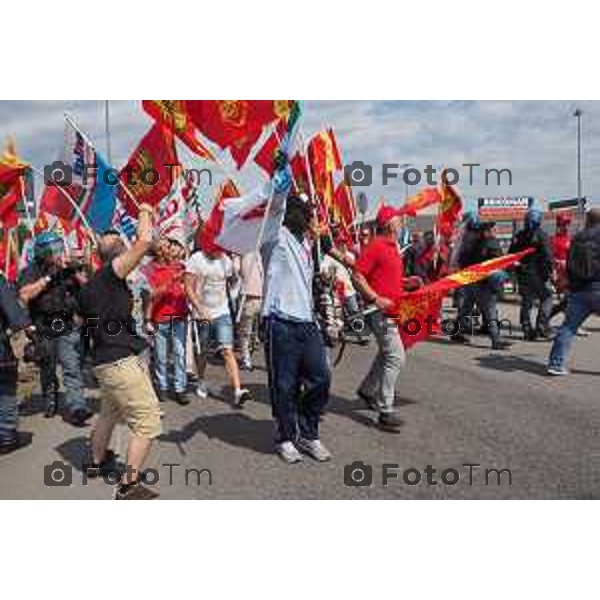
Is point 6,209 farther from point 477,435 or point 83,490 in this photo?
point 477,435

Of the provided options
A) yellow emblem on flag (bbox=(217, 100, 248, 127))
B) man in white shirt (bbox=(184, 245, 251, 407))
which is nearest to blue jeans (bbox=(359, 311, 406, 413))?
man in white shirt (bbox=(184, 245, 251, 407))

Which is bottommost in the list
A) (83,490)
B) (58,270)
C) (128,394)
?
(83,490)

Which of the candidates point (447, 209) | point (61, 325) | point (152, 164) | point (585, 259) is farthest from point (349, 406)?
point (447, 209)

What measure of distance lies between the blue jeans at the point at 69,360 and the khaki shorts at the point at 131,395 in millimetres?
2192

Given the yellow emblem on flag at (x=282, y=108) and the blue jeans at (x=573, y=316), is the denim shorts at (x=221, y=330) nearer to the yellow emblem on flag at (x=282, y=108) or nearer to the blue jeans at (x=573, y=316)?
the yellow emblem on flag at (x=282, y=108)

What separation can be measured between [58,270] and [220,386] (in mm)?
2320

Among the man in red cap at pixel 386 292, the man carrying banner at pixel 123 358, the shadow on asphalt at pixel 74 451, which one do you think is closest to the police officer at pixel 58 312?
the shadow on asphalt at pixel 74 451

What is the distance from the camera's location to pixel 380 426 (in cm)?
627

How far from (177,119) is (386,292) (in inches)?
143

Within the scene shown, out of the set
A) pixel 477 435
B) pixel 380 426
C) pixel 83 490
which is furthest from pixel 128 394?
pixel 477 435

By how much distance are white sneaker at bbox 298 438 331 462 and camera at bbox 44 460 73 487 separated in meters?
1.59

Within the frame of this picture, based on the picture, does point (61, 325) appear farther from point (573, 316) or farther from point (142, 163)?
point (573, 316)

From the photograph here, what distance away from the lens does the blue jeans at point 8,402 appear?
239 inches

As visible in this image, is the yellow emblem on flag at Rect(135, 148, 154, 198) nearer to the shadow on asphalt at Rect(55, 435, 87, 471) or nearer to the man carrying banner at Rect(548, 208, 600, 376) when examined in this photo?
the shadow on asphalt at Rect(55, 435, 87, 471)
